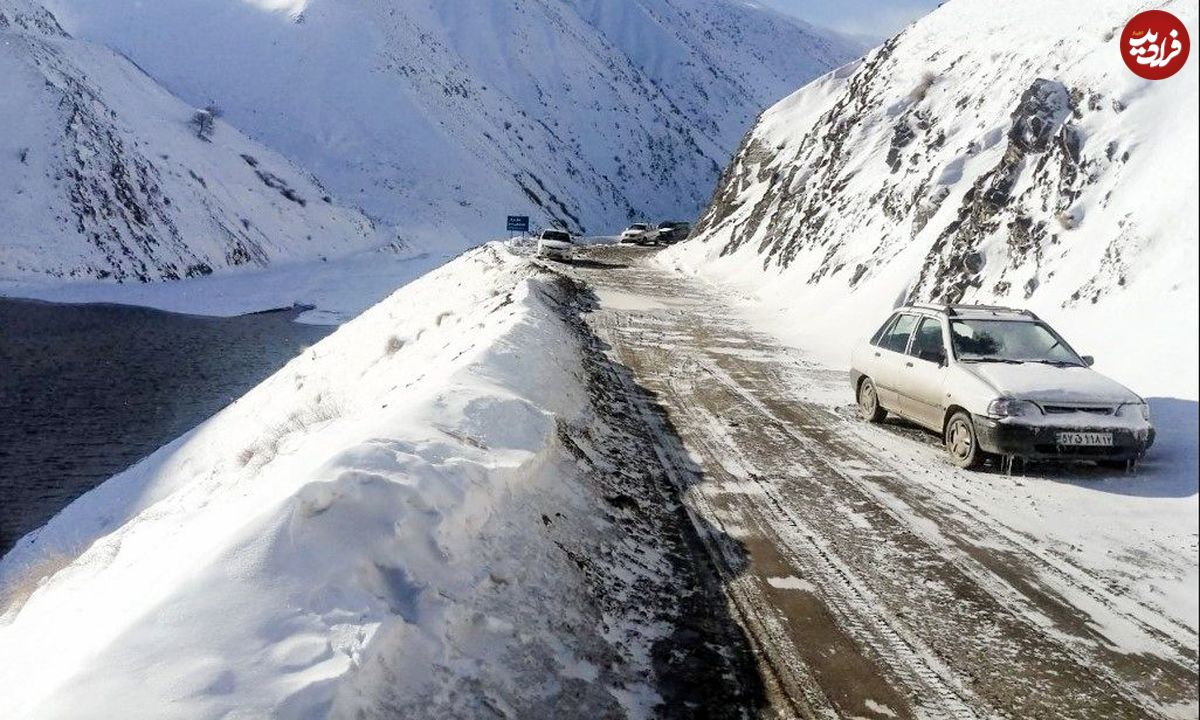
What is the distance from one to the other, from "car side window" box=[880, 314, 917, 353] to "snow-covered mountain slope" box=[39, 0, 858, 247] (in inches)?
2218

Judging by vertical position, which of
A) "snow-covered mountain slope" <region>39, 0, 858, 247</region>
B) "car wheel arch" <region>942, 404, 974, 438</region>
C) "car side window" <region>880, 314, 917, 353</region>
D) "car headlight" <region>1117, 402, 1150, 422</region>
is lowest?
"car wheel arch" <region>942, 404, 974, 438</region>

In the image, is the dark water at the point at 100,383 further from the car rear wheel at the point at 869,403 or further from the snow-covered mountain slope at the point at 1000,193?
the snow-covered mountain slope at the point at 1000,193

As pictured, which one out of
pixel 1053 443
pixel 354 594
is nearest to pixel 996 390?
pixel 1053 443

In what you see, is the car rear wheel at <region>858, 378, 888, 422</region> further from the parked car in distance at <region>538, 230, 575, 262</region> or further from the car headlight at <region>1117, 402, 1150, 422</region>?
the parked car in distance at <region>538, 230, 575, 262</region>

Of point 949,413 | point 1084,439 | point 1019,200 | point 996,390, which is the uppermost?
point 1019,200

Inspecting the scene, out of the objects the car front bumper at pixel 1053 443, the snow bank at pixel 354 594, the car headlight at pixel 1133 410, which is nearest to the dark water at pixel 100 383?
the snow bank at pixel 354 594

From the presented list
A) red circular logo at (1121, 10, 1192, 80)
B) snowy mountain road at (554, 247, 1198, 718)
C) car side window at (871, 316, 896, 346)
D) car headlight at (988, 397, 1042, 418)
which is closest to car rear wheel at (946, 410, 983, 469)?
snowy mountain road at (554, 247, 1198, 718)

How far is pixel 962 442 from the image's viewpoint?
9125 mm

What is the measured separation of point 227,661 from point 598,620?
7.17 feet

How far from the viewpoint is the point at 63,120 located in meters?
42.8

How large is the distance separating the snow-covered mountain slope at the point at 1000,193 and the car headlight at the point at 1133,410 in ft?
2.30

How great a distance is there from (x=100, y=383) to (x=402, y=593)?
20.3 metres

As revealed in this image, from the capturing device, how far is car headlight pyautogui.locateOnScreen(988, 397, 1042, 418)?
8.40 m

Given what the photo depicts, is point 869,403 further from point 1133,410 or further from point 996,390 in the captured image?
point 1133,410
